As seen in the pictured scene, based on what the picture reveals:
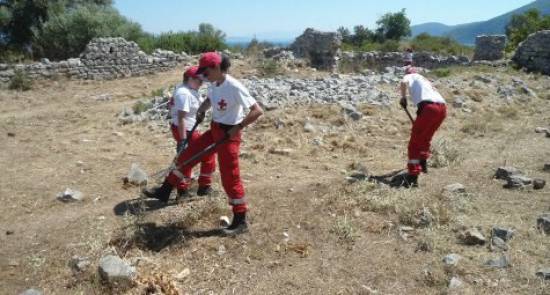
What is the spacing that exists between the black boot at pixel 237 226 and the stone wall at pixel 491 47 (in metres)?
18.4

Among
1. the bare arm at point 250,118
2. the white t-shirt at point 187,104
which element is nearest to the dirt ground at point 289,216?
the white t-shirt at point 187,104

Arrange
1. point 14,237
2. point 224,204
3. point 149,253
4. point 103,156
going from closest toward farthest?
point 149,253
point 14,237
point 224,204
point 103,156

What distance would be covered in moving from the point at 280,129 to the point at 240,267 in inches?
166

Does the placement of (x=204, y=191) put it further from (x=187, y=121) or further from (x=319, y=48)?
(x=319, y=48)

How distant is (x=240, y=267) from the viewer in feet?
13.8

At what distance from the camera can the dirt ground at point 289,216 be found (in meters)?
3.99

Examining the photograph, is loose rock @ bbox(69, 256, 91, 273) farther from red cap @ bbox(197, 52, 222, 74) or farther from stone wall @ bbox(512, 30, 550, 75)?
stone wall @ bbox(512, 30, 550, 75)

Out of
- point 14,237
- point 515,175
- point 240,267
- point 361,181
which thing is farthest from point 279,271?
point 515,175

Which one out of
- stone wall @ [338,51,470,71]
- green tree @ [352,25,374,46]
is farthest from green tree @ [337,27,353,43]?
stone wall @ [338,51,470,71]

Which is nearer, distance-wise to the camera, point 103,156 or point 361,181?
point 361,181

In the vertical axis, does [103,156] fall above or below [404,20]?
below

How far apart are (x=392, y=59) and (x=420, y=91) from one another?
54.0 ft

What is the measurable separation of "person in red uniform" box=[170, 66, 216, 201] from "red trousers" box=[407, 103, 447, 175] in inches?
94.6

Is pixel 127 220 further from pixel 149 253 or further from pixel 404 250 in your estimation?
pixel 404 250
